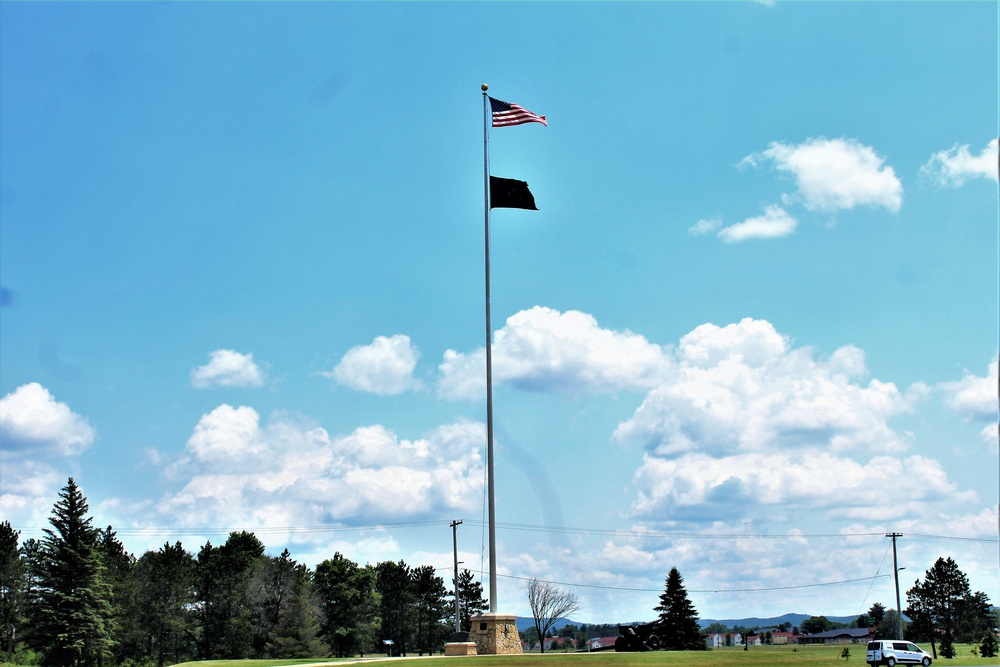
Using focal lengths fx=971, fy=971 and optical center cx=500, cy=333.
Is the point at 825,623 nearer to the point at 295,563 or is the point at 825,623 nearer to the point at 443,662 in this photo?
the point at 295,563

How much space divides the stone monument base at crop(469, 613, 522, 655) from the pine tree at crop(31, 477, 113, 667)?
1616 inches

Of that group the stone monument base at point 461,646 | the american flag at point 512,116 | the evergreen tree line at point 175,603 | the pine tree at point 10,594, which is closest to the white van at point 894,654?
the stone monument base at point 461,646

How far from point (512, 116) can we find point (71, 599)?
50519mm

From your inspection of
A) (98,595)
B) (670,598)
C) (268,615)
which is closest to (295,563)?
(268,615)

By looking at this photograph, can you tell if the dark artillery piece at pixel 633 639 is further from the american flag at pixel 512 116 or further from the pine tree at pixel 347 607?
the pine tree at pixel 347 607


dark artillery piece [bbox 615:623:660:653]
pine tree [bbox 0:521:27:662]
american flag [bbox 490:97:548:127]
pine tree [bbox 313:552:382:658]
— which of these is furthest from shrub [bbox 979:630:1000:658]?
pine tree [bbox 0:521:27:662]

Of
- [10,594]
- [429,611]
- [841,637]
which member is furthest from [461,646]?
[841,637]

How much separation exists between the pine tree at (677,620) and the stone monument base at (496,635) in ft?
178

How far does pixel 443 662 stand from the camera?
36.0m

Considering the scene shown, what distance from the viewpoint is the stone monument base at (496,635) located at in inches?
1603

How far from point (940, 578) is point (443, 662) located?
90.1 m

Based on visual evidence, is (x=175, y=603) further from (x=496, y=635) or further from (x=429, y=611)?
(x=496, y=635)

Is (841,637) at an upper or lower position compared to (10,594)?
lower

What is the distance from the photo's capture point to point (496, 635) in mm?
40781
